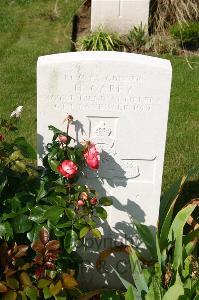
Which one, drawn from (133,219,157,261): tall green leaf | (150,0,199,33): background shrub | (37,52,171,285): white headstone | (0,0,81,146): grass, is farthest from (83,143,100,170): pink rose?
(150,0,199,33): background shrub

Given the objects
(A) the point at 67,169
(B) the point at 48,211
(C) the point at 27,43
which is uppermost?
(C) the point at 27,43

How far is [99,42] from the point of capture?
759 centimetres

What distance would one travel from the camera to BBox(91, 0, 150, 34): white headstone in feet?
25.7

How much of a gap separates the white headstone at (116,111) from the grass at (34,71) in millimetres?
1339

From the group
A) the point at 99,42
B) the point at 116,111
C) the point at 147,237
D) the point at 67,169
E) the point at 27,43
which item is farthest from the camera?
the point at 27,43

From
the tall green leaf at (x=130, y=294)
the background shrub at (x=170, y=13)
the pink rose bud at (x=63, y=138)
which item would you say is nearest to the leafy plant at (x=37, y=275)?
the tall green leaf at (x=130, y=294)

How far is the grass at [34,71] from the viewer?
17.6ft

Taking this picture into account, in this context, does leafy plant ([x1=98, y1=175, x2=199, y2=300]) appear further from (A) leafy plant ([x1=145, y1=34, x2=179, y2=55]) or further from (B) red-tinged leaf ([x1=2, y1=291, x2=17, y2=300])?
(A) leafy plant ([x1=145, y1=34, x2=179, y2=55])

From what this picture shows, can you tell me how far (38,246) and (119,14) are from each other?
575 centimetres

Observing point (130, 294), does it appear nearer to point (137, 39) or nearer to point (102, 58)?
point (102, 58)

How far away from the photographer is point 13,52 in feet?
24.9

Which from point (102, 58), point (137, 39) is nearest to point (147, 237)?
point (102, 58)

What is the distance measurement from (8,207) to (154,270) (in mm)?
906

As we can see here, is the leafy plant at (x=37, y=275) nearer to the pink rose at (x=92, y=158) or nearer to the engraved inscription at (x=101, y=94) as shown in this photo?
the pink rose at (x=92, y=158)
